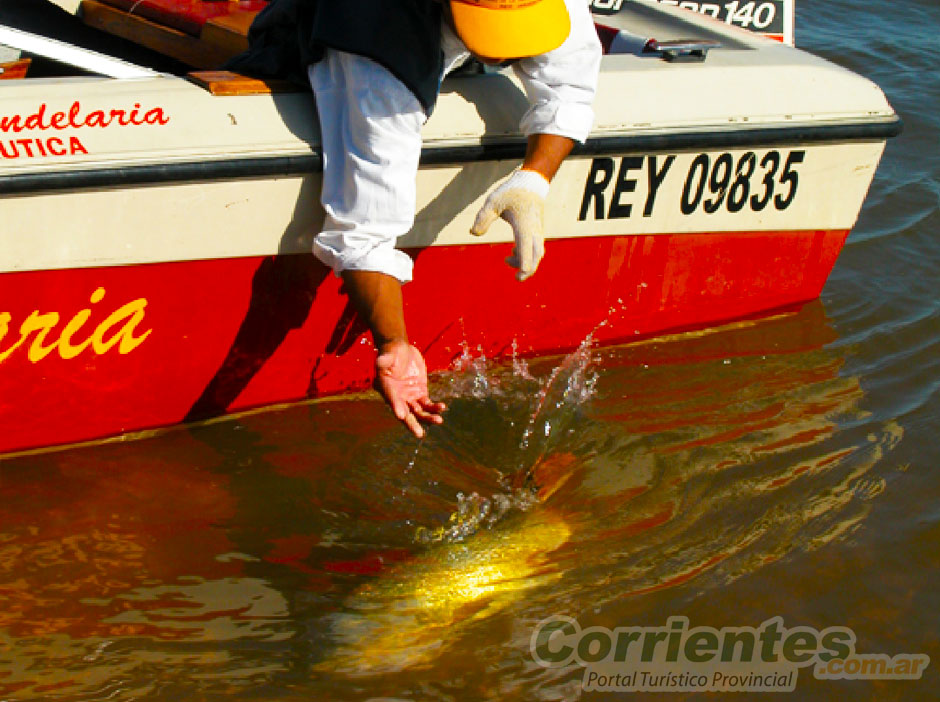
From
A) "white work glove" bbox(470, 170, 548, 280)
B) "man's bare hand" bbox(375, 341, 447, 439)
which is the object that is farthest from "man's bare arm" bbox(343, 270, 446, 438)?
"white work glove" bbox(470, 170, 548, 280)

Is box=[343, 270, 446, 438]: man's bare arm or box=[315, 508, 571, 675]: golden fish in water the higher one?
box=[343, 270, 446, 438]: man's bare arm

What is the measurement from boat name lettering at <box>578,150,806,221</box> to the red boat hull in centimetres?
11

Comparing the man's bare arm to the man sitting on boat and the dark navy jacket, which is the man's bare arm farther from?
the dark navy jacket

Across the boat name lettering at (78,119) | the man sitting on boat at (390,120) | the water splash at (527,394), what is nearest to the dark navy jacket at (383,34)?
the man sitting on boat at (390,120)

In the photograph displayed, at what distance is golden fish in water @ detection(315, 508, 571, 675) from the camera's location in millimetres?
2602

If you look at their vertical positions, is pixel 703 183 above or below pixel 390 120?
below

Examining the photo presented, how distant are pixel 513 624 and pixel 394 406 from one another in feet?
1.90

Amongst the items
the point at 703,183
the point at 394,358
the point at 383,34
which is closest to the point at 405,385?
the point at 394,358

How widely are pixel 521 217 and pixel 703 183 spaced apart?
830mm

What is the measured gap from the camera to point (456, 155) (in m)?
3.06

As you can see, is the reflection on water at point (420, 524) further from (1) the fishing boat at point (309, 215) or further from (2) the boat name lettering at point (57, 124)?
(2) the boat name lettering at point (57, 124)

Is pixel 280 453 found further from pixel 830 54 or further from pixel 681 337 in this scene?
pixel 830 54

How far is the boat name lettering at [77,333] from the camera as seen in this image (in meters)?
2.81

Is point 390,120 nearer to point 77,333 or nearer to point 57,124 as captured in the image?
point 57,124
